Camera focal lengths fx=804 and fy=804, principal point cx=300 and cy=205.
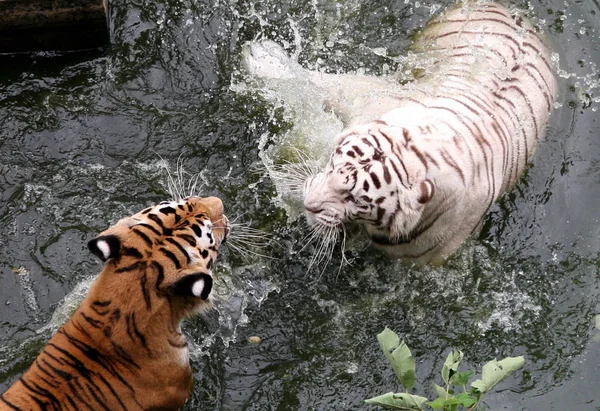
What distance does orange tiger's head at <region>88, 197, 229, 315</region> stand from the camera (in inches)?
99.4

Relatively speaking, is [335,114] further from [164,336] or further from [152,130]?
[164,336]

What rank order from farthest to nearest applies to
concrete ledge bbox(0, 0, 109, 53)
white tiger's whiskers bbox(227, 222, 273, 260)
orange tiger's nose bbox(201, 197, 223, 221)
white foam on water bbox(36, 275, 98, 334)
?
concrete ledge bbox(0, 0, 109, 53) < white tiger's whiskers bbox(227, 222, 273, 260) < white foam on water bbox(36, 275, 98, 334) < orange tiger's nose bbox(201, 197, 223, 221)

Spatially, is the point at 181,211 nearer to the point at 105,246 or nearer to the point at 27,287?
the point at 105,246

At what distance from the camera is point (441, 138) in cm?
316

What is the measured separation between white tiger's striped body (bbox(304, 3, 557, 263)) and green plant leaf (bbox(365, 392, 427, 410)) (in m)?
1.17

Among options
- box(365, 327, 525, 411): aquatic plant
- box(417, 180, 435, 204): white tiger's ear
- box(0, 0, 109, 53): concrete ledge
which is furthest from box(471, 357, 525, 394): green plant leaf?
box(0, 0, 109, 53): concrete ledge

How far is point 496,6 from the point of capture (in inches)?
157

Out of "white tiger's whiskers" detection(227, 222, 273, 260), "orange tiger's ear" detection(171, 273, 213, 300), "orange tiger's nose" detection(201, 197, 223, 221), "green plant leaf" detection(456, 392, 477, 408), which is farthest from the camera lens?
"white tiger's whiskers" detection(227, 222, 273, 260)

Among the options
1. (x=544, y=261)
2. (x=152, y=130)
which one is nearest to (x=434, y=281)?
(x=544, y=261)

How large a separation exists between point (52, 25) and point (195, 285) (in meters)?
2.06

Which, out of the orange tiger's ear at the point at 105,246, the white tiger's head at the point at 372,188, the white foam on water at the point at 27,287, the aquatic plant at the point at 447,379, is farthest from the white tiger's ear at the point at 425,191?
the white foam on water at the point at 27,287

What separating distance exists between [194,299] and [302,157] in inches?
45.1

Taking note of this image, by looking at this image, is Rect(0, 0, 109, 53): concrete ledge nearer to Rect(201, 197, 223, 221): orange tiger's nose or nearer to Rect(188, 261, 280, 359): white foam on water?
Rect(188, 261, 280, 359): white foam on water

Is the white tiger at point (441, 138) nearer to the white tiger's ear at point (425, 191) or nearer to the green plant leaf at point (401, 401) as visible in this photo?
the white tiger's ear at point (425, 191)
